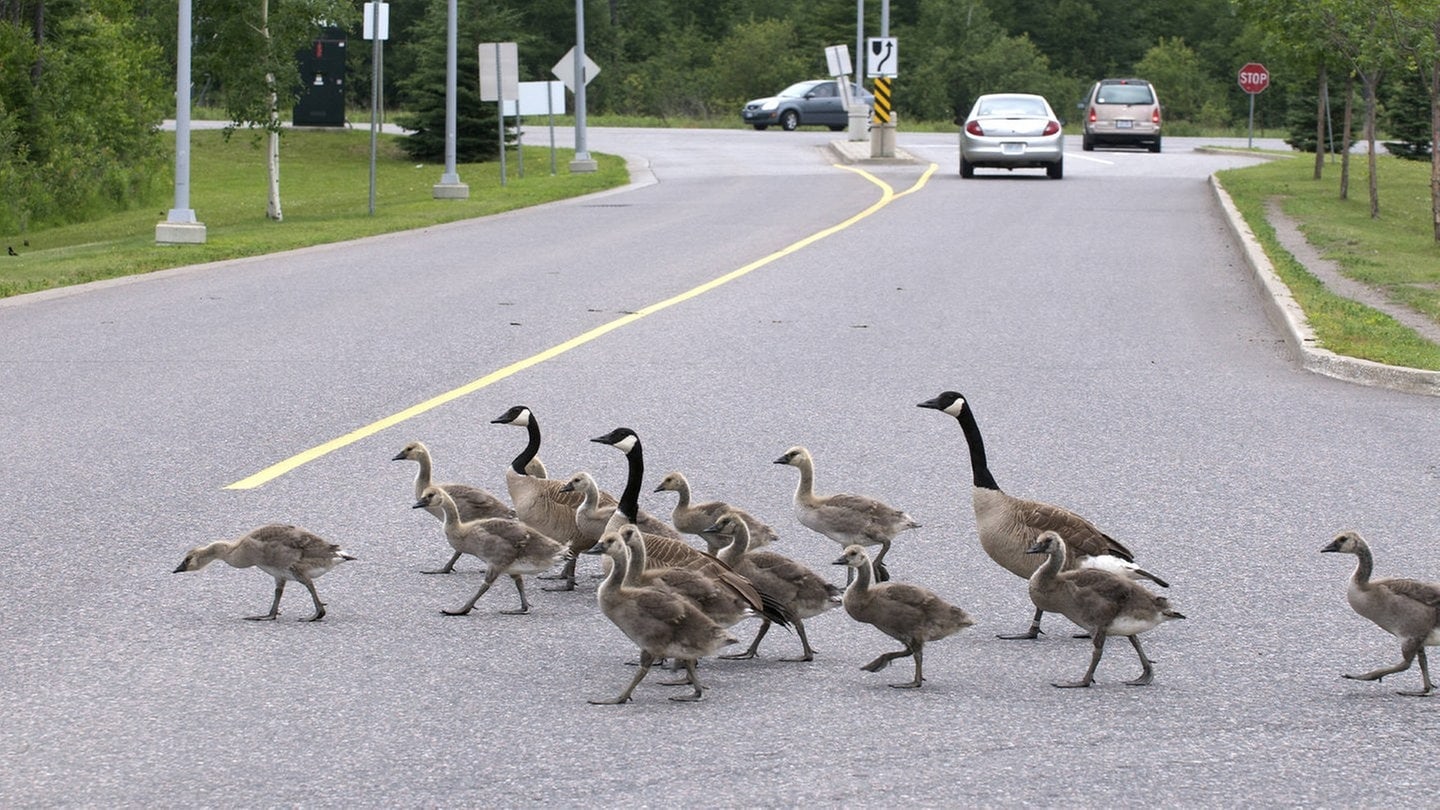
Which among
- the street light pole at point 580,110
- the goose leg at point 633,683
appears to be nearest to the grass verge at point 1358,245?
the goose leg at point 633,683

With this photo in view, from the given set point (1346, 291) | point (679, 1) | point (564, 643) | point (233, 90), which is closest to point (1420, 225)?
point (1346, 291)

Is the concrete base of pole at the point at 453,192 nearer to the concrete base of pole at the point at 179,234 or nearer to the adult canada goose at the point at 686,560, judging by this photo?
the concrete base of pole at the point at 179,234

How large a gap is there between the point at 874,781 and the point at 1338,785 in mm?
1321

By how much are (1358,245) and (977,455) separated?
58.0ft

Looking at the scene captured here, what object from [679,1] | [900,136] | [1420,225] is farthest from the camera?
[679,1]

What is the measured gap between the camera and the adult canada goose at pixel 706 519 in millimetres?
7359

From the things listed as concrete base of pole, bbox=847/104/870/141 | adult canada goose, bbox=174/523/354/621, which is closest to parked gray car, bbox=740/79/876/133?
concrete base of pole, bbox=847/104/870/141

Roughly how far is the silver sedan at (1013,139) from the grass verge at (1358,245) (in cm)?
370

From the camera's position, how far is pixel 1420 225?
94.9ft

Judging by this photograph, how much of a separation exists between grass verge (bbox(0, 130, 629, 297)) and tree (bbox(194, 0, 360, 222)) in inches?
82.3

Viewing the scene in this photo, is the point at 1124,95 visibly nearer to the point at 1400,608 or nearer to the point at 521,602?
the point at 521,602

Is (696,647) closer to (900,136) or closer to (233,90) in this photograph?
(233,90)

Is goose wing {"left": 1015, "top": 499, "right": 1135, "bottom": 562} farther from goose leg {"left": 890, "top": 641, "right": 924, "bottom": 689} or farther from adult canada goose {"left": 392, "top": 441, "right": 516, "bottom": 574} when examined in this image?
adult canada goose {"left": 392, "top": 441, "right": 516, "bottom": 574}

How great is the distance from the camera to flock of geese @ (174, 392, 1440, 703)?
20.0 ft
